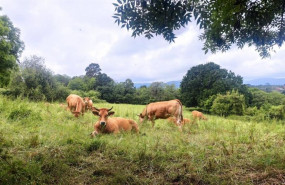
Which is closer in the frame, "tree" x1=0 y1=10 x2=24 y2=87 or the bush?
the bush

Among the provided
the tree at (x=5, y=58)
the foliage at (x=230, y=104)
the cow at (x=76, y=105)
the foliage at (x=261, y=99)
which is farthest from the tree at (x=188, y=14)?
the foliage at (x=261, y=99)

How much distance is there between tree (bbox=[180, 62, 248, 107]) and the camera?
3522 centimetres

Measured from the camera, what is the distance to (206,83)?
120 feet

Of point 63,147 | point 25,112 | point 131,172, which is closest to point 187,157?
point 131,172

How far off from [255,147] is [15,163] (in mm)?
4219

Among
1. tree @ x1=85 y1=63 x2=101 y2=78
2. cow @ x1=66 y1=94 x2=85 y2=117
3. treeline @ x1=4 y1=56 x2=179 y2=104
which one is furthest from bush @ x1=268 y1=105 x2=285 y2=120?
tree @ x1=85 y1=63 x2=101 y2=78

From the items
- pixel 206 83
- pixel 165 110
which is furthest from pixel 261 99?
pixel 165 110

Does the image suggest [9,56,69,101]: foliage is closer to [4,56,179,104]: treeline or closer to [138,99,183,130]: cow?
[4,56,179,104]: treeline

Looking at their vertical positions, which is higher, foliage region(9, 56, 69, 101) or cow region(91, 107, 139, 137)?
foliage region(9, 56, 69, 101)

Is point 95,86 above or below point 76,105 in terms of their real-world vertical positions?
above

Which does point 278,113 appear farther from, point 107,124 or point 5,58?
point 5,58

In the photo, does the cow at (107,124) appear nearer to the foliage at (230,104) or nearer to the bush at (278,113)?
the bush at (278,113)

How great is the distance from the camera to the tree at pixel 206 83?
35.2 metres

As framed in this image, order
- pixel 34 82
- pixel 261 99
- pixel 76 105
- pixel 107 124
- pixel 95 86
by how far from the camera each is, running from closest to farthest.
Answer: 1. pixel 107 124
2. pixel 76 105
3. pixel 34 82
4. pixel 261 99
5. pixel 95 86
